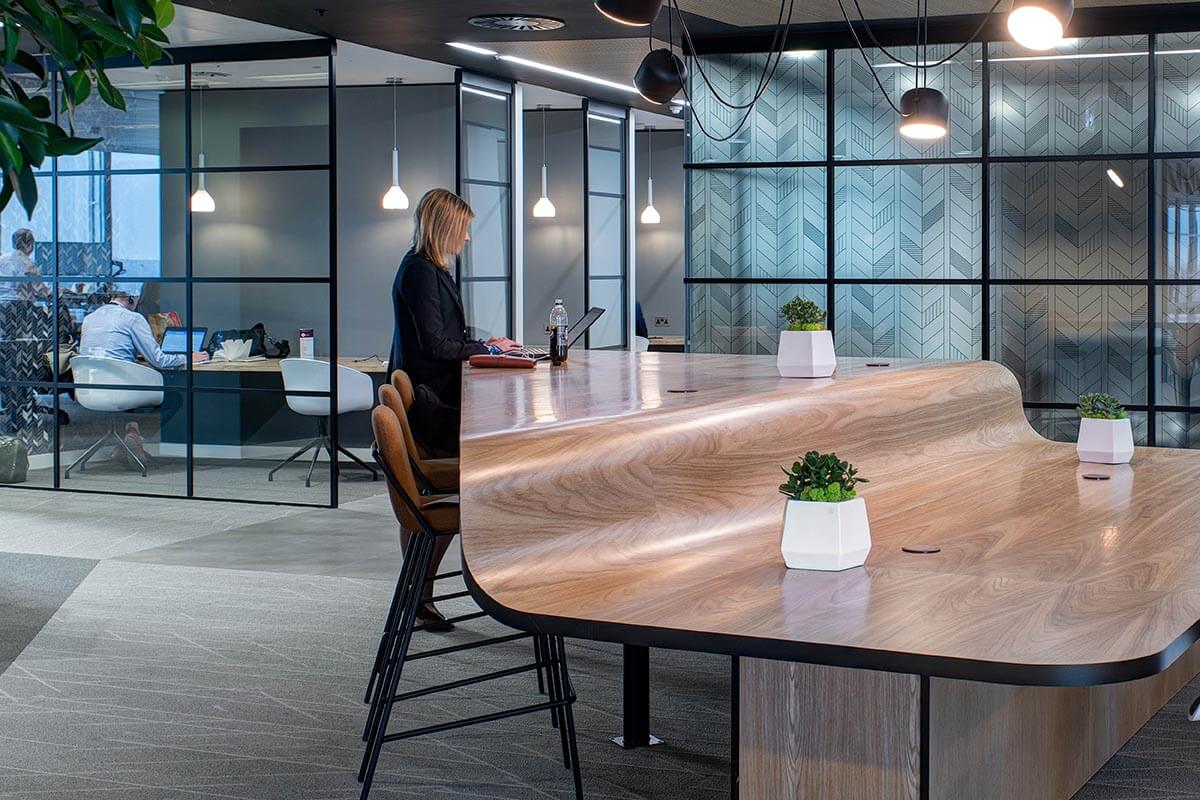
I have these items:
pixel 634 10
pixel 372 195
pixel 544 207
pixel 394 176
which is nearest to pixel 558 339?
pixel 634 10

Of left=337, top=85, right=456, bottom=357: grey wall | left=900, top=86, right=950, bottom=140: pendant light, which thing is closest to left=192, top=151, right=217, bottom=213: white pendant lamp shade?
left=337, top=85, right=456, bottom=357: grey wall

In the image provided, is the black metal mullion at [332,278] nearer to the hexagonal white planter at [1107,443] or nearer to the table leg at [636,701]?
the table leg at [636,701]

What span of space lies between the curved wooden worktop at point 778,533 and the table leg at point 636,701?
0.75 m

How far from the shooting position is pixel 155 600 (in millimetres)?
5480

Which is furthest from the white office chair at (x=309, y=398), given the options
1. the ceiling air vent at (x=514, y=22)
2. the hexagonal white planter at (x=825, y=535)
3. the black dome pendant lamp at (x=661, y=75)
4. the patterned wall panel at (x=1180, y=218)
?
the hexagonal white planter at (x=825, y=535)

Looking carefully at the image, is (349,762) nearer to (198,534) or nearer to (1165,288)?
(198,534)

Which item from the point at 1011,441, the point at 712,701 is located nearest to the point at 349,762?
the point at 712,701

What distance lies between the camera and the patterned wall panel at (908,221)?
7.30 meters

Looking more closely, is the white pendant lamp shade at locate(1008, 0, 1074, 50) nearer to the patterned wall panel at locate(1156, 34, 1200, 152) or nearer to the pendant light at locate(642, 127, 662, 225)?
the patterned wall panel at locate(1156, 34, 1200, 152)

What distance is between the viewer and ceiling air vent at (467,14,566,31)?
7.42 metres

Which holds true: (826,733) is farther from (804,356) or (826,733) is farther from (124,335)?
(124,335)

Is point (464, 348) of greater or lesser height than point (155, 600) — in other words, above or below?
above

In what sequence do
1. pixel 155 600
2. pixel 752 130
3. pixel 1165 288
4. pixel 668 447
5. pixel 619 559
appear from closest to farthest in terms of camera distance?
1. pixel 619 559
2. pixel 668 447
3. pixel 155 600
4. pixel 1165 288
5. pixel 752 130

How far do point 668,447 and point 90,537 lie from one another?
5113 mm
